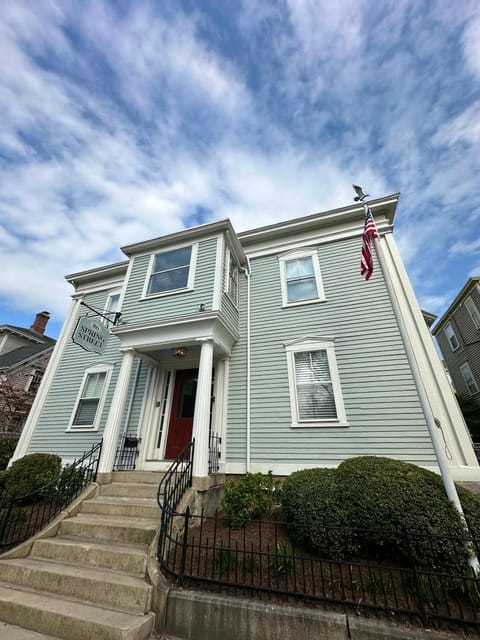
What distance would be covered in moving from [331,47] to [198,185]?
5543mm

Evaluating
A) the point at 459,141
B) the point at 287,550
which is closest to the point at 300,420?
the point at 287,550

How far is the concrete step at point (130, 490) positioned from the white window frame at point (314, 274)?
5.54 metres

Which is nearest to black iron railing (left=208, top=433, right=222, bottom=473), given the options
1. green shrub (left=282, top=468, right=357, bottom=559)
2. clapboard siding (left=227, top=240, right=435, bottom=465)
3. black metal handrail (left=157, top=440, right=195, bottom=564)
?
clapboard siding (left=227, top=240, right=435, bottom=465)

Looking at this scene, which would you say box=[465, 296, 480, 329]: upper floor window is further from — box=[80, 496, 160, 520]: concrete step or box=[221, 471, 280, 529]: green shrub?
box=[80, 496, 160, 520]: concrete step

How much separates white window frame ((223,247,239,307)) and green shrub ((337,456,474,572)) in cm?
517

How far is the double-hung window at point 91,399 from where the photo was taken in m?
8.28

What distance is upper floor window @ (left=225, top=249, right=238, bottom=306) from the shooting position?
7646 millimetres

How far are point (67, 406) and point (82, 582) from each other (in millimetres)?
6651

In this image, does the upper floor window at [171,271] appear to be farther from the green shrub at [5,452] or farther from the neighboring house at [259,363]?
the green shrub at [5,452]

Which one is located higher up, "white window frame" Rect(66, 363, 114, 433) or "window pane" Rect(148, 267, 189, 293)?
"window pane" Rect(148, 267, 189, 293)

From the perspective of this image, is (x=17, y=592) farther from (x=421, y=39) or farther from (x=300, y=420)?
(x=421, y=39)

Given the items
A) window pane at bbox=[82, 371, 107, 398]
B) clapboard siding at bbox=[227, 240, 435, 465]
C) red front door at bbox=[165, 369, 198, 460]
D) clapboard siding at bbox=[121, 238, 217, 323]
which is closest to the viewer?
clapboard siding at bbox=[227, 240, 435, 465]

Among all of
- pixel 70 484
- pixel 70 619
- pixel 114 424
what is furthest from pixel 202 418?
pixel 70 619

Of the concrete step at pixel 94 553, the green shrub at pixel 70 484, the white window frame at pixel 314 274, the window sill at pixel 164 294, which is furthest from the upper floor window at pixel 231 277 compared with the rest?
the concrete step at pixel 94 553
